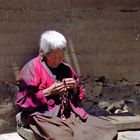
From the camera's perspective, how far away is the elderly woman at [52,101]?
4.89 metres

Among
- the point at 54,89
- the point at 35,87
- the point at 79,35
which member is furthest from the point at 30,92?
the point at 79,35

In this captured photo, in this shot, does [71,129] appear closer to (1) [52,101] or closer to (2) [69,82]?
(1) [52,101]

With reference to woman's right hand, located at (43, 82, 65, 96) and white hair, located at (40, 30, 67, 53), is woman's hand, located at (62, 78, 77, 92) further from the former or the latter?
white hair, located at (40, 30, 67, 53)

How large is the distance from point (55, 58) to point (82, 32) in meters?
0.89

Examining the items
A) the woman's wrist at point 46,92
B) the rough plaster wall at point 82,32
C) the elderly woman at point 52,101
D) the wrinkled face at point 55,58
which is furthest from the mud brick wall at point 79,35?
the woman's wrist at point 46,92

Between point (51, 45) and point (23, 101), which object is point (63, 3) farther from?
point (23, 101)

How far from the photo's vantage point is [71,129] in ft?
16.1

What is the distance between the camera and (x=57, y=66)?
5.13 m

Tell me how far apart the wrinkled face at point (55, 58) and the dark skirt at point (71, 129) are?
0.52 metres

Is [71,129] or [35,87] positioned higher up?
[35,87]

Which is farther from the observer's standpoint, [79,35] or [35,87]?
[79,35]

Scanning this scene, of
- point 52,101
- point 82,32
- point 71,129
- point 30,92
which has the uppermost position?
point 82,32

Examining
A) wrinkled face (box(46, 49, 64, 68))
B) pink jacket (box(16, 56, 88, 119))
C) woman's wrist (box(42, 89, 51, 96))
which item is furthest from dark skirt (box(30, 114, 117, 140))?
wrinkled face (box(46, 49, 64, 68))

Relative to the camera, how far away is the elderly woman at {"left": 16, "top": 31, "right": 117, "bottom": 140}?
4.89 m
